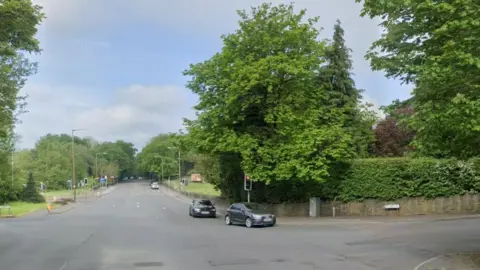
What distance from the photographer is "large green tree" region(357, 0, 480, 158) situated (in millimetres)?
Answer: 12047

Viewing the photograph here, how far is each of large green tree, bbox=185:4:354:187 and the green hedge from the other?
7.38ft

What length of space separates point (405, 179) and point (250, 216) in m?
13.2

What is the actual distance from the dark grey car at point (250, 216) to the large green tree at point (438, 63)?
589 inches

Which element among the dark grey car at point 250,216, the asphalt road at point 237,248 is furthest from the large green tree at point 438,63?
the dark grey car at point 250,216

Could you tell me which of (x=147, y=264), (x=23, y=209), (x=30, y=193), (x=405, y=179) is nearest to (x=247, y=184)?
(x=405, y=179)

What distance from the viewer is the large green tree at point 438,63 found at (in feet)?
39.5

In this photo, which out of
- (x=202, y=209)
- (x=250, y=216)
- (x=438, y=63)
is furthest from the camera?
(x=202, y=209)

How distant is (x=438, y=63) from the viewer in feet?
42.4

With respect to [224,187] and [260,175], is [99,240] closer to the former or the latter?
[260,175]

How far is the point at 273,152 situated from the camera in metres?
34.8

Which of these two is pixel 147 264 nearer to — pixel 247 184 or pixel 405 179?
pixel 247 184

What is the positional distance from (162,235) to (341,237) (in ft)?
28.0

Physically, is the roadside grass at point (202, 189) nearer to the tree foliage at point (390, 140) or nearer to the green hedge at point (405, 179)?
the tree foliage at point (390, 140)

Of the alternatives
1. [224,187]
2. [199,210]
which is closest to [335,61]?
[224,187]
